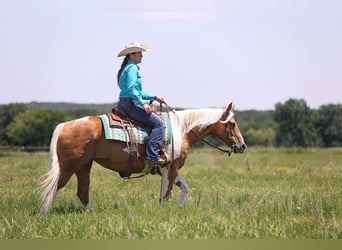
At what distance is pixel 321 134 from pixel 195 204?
3574 inches

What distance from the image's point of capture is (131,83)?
9180 millimetres

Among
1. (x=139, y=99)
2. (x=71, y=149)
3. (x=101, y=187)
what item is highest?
(x=139, y=99)

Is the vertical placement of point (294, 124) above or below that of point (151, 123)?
above

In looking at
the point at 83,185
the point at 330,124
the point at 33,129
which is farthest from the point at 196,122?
the point at 330,124

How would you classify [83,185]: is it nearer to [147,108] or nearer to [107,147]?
[107,147]

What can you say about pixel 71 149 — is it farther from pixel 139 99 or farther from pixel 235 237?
pixel 235 237

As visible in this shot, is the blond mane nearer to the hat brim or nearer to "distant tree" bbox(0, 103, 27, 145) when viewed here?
the hat brim

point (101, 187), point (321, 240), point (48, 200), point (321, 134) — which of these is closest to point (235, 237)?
point (321, 240)

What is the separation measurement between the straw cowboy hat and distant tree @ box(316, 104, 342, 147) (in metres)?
82.7

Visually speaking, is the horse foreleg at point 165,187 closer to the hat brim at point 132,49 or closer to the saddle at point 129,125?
the saddle at point 129,125

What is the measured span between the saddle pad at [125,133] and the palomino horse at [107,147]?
9 centimetres

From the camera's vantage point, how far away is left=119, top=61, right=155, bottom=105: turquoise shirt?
30.1 ft

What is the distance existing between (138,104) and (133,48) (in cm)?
93

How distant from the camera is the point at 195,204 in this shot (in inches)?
348
